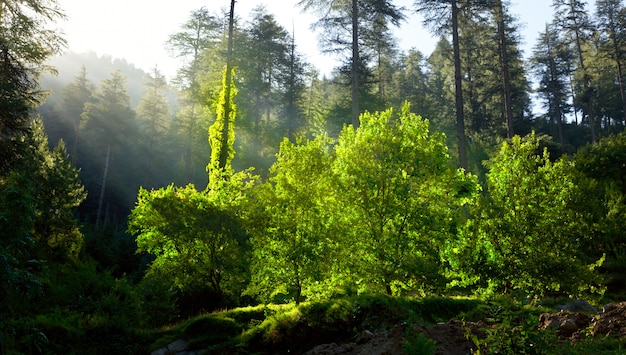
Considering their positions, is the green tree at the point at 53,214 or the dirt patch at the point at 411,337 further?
the green tree at the point at 53,214

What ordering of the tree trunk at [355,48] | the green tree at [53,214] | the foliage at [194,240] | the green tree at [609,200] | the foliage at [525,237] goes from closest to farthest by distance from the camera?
the foliage at [525,237] → the foliage at [194,240] → the green tree at [609,200] → the tree trunk at [355,48] → the green tree at [53,214]

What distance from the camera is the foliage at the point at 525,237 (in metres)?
11.3

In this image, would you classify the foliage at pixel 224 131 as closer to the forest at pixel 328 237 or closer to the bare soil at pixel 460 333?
the forest at pixel 328 237

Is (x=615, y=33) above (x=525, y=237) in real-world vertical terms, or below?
above

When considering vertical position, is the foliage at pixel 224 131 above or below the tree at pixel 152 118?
below

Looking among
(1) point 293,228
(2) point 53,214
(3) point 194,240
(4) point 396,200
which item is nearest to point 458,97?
(4) point 396,200

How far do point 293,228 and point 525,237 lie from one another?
654 centimetres

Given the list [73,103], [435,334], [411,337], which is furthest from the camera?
[73,103]

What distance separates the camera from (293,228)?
11.8m

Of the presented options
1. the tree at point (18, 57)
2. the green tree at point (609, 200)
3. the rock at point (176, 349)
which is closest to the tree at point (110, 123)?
the tree at point (18, 57)

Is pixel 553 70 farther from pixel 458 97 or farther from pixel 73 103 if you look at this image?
pixel 73 103

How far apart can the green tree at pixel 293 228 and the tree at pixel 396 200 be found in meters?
0.64

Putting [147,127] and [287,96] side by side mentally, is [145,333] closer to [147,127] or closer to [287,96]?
[287,96]

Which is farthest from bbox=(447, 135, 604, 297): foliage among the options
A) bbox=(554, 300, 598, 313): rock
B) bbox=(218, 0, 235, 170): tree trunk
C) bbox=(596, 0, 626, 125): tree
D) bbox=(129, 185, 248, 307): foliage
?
bbox=(596, 0, 626, 125): tree
